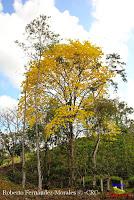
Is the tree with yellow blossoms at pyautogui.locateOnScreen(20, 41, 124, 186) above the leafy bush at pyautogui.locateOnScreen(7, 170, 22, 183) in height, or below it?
above

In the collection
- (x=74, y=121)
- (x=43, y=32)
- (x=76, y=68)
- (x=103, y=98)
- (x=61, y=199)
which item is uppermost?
(x=43, y=32)

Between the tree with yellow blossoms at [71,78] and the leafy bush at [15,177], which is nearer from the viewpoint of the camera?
the tree with yellow blossoms at [71,78]

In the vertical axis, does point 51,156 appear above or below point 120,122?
below

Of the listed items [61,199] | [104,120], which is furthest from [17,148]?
[61,199]

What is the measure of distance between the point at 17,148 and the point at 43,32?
2171 cm

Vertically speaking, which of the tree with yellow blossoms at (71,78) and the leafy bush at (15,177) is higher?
the tree with yellow blossoms at (71,78)

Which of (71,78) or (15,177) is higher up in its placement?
(71,78)

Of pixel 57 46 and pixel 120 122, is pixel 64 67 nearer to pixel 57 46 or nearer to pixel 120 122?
pixel 57 46

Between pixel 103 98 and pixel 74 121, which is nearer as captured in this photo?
pixel 74 121

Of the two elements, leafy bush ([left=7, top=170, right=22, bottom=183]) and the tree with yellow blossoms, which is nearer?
the tree with yellow blossoms

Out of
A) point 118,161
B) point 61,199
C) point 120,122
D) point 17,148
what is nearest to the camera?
point 61,199

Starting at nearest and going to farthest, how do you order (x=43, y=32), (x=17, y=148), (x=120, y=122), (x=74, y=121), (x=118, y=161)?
(x=43, y=32)
(x=74, y=121)
(x=118, y=161)
(x=17, y=148)
(x=120, y=122)

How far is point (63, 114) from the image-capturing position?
87.9 feet

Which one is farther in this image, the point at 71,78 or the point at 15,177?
the point at 15,177
